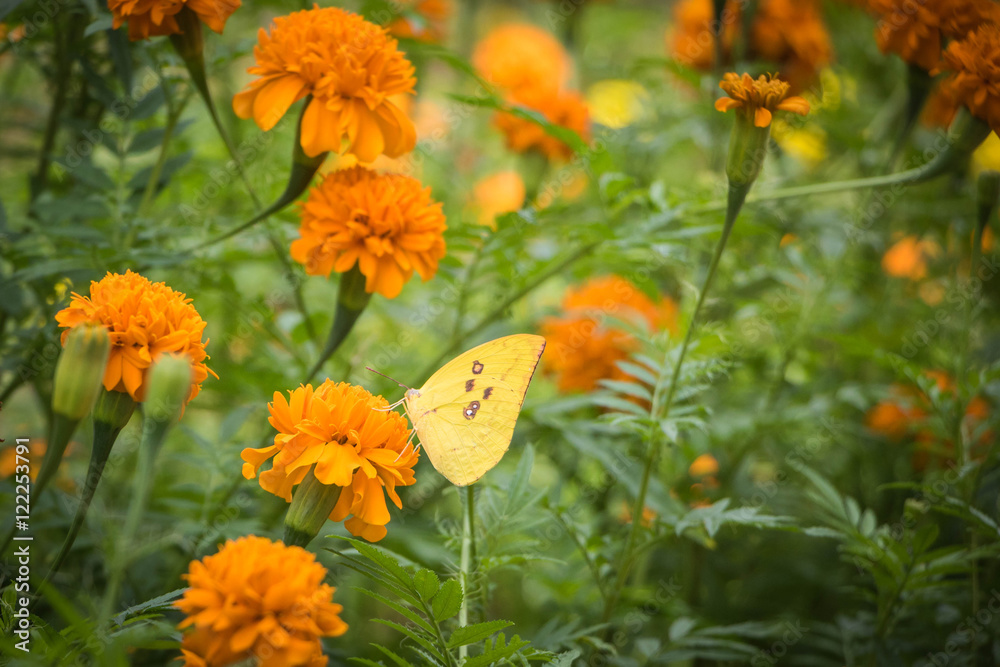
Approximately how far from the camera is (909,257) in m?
2.24

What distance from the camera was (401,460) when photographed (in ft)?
2.54

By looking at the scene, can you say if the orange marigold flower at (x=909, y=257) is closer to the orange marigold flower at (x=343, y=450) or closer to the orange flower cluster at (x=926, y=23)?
the orange flower cluster at (x=926, y=23)

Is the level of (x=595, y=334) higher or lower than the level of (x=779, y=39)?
lower

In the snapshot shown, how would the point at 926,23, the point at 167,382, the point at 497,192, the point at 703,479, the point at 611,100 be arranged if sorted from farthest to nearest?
the point at 611,100 < the point at 497,192 < the point at 703,479 < the point at 926,23 < the point at 167,382

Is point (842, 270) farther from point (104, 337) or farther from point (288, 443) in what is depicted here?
point (104, 337)

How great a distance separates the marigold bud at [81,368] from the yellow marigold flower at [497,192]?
70.6 inches

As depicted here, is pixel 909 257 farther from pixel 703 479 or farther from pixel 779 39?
pixel 703 479

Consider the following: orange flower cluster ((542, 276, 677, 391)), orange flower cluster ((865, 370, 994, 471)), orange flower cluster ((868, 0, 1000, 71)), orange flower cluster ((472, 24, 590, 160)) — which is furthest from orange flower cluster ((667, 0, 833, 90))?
orange flower cluster ((865, 370, 994, 471))

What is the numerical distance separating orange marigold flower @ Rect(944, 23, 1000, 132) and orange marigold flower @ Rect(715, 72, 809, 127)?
368 mm

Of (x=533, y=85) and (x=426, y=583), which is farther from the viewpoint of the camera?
(x=533, y=85)

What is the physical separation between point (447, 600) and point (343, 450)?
0.20m

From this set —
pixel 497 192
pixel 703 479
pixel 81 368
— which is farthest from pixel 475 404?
pixel 497 192

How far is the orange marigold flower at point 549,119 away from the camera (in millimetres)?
1830

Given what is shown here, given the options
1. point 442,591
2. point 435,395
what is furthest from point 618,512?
point 442,591
